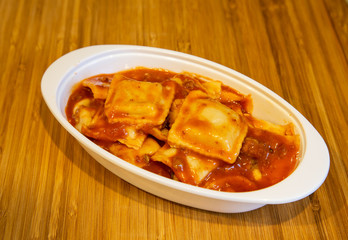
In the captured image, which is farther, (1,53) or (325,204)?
(1,53)

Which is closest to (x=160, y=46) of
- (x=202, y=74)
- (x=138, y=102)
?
(x=202, y=74)

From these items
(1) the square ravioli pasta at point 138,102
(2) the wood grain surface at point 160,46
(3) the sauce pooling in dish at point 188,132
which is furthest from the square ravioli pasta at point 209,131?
(2) the wood grain surface at point 160,46

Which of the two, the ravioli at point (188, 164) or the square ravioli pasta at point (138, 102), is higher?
the square ravioli pasta at point (138, 102)

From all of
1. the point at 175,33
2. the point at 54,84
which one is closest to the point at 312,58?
the point at 175,33

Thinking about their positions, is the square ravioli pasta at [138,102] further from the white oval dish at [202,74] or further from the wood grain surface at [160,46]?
the wood grain surface at [160,46]

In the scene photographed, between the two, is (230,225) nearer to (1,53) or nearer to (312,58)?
(312,58)

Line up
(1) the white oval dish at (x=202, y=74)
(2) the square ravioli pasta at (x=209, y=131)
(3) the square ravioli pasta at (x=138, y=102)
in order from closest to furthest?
(1) the white oval dish at (x=202, y=74) → (2) the square ravioli pasta at (x=209, y=131) → (3) the square ravioli pasta at (x=138, y=102)

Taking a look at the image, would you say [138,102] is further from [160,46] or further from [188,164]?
[160,46]
